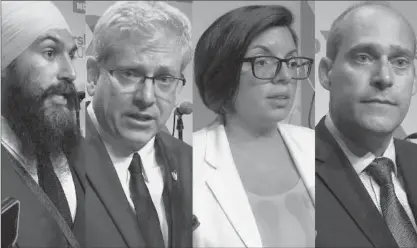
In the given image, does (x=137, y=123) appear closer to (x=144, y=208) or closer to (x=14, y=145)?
(x=144, y=208)

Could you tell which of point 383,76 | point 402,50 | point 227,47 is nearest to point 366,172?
point 383,76

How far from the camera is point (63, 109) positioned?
6.37 ft

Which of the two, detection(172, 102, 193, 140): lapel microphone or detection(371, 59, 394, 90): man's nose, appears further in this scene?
detection(172, 102, 193, 140): lapel microphone

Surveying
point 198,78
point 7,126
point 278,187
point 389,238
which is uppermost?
point 198,78

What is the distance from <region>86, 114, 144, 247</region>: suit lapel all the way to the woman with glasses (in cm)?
24

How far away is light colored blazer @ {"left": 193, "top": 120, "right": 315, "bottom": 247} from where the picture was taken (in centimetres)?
186

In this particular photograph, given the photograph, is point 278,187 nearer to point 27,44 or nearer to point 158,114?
point 158,114

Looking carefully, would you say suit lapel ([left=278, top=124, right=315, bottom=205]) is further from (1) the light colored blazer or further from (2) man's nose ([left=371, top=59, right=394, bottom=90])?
(2) man's nose ([left=371, top=59, right=394, bottom=90])

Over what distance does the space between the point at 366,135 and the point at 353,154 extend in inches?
3.2

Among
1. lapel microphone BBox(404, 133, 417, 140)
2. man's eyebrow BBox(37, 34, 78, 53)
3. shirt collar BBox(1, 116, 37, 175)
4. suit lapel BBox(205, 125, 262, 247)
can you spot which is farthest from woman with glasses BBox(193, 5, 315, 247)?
shirt collar BBox(1, 116, 37, 175)

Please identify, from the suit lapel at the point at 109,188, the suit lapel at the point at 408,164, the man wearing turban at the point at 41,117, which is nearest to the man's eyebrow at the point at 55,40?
the man wearing turban at the point at 41,117

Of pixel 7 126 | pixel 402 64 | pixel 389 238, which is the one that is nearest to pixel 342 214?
pixel 389 238

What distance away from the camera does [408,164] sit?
190cm

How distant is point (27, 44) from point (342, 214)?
1.28 meters
